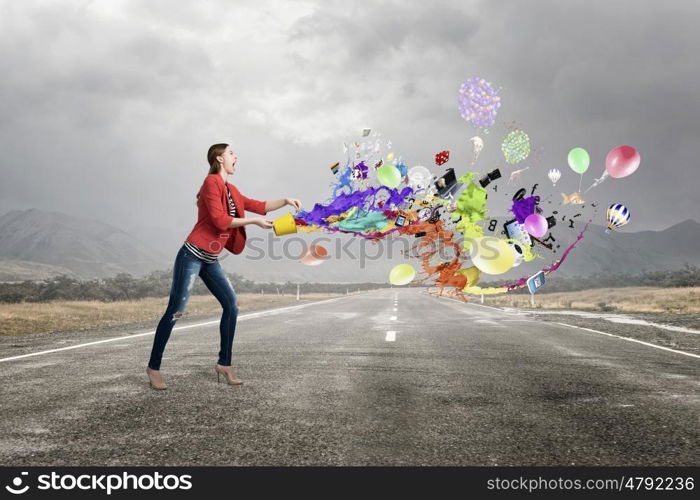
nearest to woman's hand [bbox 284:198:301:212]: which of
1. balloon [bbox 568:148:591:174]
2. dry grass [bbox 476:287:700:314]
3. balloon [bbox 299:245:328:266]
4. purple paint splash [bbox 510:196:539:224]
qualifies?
balloon [bbox 299:245:328:266]

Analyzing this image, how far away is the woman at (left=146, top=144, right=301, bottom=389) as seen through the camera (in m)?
4.38

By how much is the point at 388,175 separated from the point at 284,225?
1767 millimetres

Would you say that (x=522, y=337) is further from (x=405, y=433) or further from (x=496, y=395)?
(x=405, y=433)

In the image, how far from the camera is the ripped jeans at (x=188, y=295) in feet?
15.0

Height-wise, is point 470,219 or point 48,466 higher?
point 470,219

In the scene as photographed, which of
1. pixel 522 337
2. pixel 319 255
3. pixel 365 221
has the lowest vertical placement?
pixel 522 337

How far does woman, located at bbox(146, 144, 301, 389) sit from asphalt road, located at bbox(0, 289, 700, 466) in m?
0.79

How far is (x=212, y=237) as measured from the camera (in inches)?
179

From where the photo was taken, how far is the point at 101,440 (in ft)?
10.3
